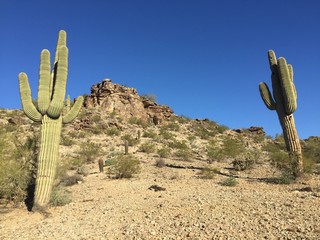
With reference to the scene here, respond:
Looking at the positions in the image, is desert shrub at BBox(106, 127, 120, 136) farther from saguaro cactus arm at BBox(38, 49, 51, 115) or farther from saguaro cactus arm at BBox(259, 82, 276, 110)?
saguaro cactus arm at BBox(38, 49, 51, 115)

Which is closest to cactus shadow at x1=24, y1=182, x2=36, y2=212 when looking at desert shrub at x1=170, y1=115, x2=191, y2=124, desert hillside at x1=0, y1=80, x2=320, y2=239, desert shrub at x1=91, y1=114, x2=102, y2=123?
desert hillside at x1=0, y1=80, x2=320, y2=239

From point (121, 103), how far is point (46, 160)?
1157 inches

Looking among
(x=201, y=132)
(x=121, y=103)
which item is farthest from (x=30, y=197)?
(x=121, y=103)

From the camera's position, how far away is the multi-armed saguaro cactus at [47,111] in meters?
9.05

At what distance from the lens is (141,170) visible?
48.7ft

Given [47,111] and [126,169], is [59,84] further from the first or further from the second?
[126,169]

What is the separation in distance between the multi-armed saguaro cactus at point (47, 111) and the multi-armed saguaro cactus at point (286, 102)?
8.24m

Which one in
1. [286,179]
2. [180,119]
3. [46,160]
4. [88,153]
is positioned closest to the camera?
[46,160]

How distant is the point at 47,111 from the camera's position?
Answer: 9.36 meters

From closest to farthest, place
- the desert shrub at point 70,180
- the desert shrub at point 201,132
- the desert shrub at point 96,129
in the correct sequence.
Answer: the desert shrub at point 70,180 → the desert shrub at point 96,129 → the desert shrub at point 201,132

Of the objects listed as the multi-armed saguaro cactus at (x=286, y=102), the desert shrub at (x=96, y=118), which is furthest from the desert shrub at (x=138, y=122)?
the multi-armed saguaro cactus at (x=286, y=102)

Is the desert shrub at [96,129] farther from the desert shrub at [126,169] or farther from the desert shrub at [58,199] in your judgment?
the desert shrub at [58,199]

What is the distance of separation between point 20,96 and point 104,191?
4.14 meters

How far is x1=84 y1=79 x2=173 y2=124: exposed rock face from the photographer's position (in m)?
37.8
